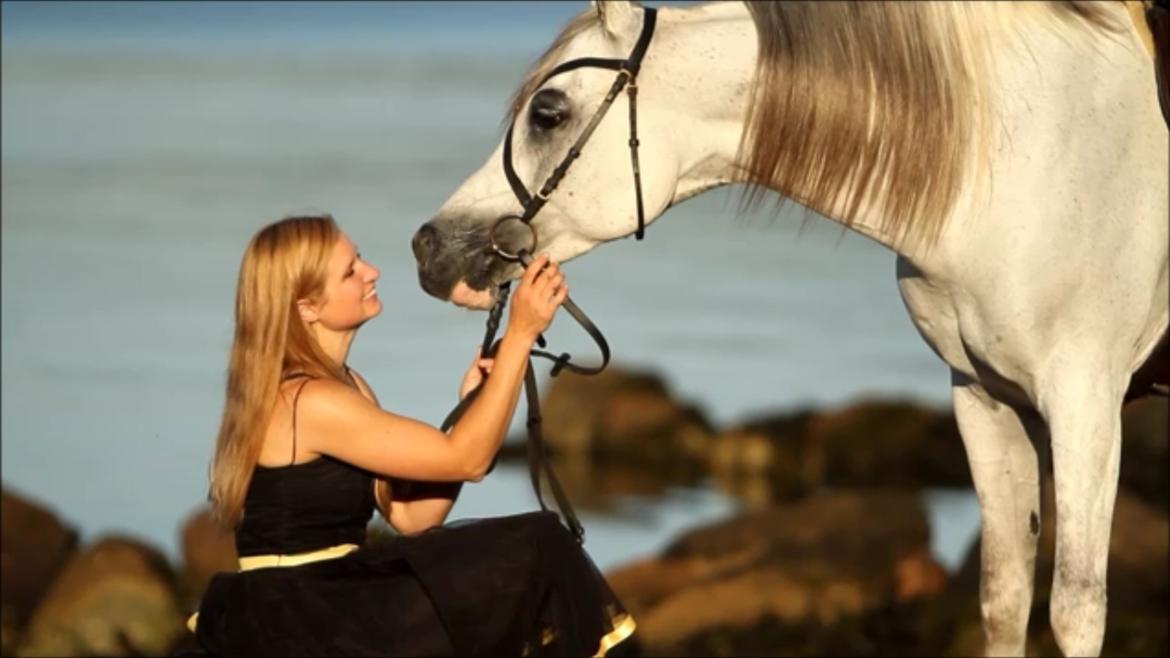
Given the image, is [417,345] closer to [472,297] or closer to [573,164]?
[472,297]

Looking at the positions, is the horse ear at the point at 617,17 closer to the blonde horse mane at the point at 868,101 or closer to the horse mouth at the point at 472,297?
the blonde horse mane at the point at 868,101

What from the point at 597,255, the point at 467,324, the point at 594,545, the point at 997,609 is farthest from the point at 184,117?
the point at 997,609

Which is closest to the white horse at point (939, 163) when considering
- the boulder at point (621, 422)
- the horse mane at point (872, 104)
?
the horse mane at point (872, 104)

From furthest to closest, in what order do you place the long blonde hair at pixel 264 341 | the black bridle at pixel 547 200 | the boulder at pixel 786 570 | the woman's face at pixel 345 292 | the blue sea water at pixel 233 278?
1. the blue sea water at pixel 233 278
2. the boulder at pixel 786 570
3. the black bridle at pixel 547 200
4. the woman's face at pixel 345 292
5. the long blonde hair at pixel 264 341

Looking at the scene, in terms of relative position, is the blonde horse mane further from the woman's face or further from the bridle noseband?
the woman's face

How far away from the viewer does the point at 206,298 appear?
1736 cm

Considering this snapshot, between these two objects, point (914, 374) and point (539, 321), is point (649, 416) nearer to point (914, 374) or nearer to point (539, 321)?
point (914, 374)

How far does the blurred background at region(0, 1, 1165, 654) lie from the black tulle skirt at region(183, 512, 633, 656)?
1103mm

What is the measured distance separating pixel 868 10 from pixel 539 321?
1.10 meters

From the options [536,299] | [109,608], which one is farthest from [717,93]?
[109,608]

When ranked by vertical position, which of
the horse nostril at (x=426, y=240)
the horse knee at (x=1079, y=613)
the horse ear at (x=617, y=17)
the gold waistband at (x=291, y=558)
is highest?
the horse ear at (x=617, y=17)

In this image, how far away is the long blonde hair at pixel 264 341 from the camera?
5.70 m

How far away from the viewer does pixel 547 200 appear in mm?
6059

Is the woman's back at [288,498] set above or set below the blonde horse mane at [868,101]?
below
